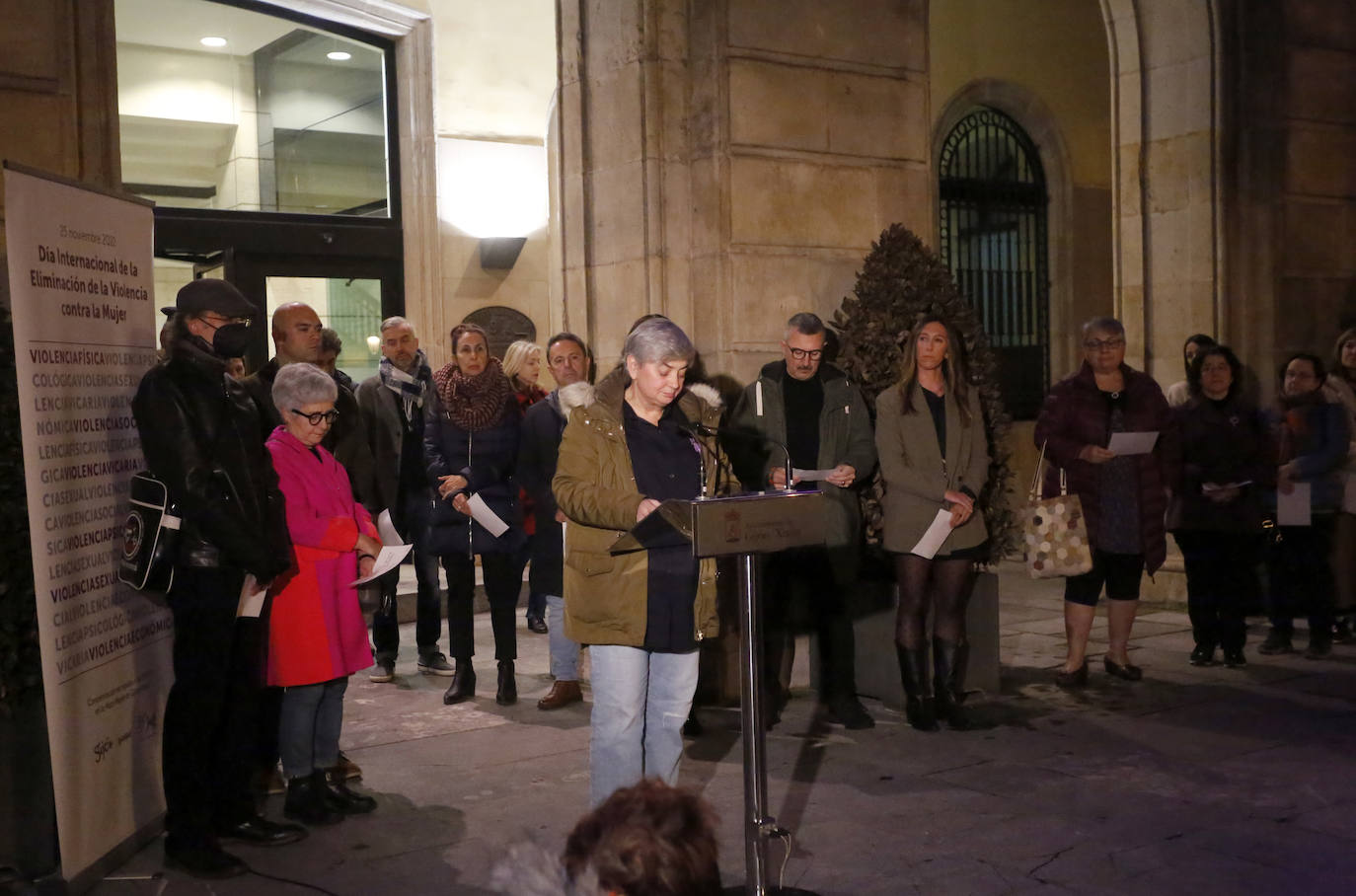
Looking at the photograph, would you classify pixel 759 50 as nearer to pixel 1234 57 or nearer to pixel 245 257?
pixel 1234 57

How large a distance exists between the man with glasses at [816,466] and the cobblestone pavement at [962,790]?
333mm

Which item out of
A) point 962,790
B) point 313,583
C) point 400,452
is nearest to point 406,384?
point 400,452

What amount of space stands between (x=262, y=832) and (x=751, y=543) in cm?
242

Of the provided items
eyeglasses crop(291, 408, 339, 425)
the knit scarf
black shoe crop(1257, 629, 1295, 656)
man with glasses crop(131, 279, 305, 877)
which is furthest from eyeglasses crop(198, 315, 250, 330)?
black shoe crop(1257, 629, 1295, 656)

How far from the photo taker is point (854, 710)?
23.2ft

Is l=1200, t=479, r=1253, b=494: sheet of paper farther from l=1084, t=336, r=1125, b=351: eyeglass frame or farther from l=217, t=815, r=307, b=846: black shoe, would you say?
l=217, t=815, r=307, b=846: black shoe

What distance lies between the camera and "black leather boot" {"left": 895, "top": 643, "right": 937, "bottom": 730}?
6.96m

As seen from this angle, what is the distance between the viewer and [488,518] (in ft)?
25.8

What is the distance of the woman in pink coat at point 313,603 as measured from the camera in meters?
5.51

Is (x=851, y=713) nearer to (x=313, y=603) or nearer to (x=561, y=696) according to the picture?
(x=561, y=696)

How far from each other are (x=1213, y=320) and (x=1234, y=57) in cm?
201

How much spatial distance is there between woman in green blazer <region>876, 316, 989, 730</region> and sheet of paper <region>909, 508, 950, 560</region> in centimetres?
3

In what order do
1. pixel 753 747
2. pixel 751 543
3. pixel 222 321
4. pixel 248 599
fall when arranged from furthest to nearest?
pixel 248 599 → pixel 222 321 → pixel 753 747 → pixel 751 543

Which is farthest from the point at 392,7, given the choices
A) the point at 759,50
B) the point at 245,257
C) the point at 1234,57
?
the point at 1234,57
